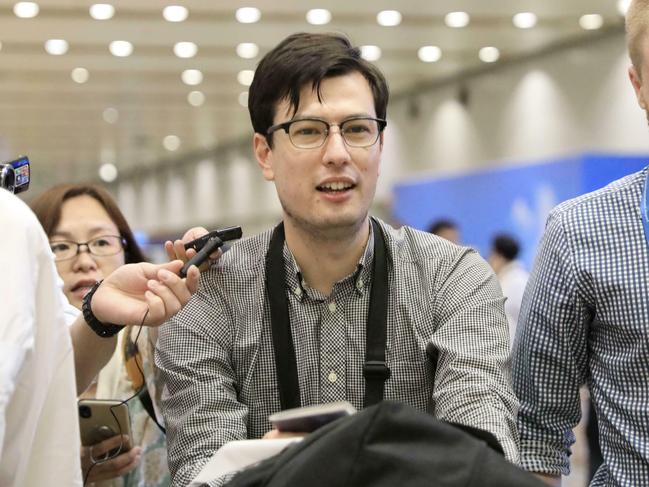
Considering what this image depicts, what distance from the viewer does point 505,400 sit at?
2371mm

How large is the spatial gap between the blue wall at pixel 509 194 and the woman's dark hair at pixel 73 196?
7636 mm

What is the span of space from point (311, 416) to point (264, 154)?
974mm

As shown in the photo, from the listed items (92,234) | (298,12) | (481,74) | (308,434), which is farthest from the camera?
(481,74)

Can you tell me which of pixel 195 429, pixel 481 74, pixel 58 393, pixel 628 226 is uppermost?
pixel 481 74

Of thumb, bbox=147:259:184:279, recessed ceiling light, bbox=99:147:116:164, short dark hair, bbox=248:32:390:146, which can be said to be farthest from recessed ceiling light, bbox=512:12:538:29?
recessed ceiling light, bbox=99:147:116:164

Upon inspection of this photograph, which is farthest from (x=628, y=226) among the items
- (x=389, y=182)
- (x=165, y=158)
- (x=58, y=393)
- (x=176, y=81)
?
(x=165, y=158)

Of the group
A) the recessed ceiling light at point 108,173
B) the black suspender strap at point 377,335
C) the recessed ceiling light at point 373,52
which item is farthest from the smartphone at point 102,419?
the recessed ceiling light at point 108,173

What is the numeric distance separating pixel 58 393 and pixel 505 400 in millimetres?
972

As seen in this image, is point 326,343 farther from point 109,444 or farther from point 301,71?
point 109,444

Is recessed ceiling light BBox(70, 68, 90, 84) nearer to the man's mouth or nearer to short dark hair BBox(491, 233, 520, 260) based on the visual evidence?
short dark hair BBox(491, 233, 520, 260)

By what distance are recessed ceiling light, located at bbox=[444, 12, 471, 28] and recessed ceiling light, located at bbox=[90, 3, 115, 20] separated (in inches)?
171

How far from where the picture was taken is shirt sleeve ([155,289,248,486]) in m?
2.38

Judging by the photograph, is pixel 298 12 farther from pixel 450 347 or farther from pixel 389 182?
pixel 450 347

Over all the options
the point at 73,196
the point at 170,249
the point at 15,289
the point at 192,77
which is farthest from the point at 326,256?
the point at 192,77
